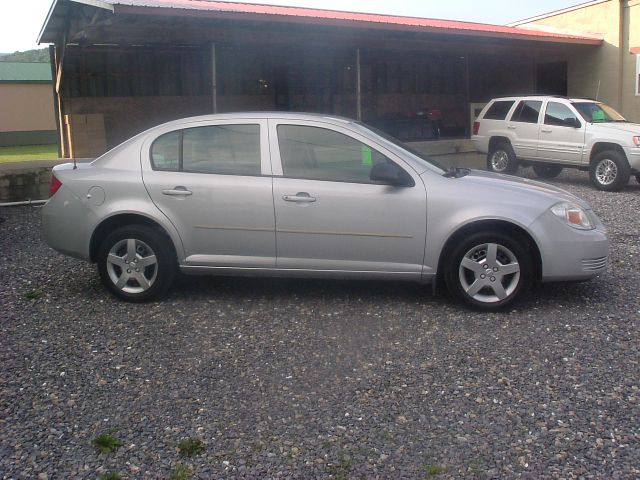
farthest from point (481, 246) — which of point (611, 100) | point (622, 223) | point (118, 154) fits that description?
point (611, 100)

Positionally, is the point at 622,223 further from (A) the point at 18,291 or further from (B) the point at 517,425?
(A) the point at 18,291

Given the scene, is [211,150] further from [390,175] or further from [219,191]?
[390,175]

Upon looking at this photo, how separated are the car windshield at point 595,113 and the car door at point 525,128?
0.83 meters

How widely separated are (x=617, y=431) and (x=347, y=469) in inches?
56.9

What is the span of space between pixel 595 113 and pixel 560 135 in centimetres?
77

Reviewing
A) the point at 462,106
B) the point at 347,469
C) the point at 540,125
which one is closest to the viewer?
the point at 347,469

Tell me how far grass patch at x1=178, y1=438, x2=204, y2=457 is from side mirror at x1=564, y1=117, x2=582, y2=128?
447 inches

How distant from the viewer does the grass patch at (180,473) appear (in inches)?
125

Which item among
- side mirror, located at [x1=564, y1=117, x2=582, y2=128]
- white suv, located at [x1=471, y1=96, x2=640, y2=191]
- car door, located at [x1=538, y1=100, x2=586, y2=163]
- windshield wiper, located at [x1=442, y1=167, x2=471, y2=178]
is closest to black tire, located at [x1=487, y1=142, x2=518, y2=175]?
white suv, located at [x1=471, y1=96, x2=640, y2=191]

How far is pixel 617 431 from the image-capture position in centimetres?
352

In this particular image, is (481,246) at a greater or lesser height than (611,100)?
lesser

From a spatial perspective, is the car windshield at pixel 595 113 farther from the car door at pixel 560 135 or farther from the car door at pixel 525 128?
the car door at pixel 525 128

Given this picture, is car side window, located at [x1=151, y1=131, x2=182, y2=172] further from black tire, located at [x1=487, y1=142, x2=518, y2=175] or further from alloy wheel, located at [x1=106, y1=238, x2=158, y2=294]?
black tire, located at [x1=487, y1=142, x2=518, y2=175]

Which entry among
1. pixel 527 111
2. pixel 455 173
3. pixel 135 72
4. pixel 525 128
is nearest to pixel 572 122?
pixel 525 128
